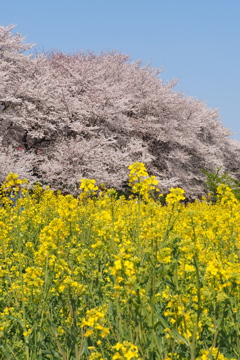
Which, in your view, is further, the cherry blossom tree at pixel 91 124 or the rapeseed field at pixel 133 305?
the cherry blossom tree at pixel 91 124

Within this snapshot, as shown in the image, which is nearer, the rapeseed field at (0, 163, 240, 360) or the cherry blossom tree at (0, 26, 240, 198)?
the rapeseed field at (0, 163, 240, 360)

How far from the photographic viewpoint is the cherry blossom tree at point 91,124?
18.2 metres

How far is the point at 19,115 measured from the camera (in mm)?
18203

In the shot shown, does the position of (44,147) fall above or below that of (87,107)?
below

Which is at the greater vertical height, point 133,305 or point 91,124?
point 91,124

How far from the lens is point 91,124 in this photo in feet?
65.7

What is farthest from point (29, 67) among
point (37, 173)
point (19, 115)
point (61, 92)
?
point (37, 173)

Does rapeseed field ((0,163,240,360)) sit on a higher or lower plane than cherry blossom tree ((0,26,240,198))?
lower

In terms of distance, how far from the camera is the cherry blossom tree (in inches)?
715

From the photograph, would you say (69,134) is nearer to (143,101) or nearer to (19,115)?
(19,115)

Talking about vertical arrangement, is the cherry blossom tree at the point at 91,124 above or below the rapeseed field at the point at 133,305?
above

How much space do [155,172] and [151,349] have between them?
21338 millimetres

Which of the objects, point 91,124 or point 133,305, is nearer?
point 133,305

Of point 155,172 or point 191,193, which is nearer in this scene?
point 155,172
